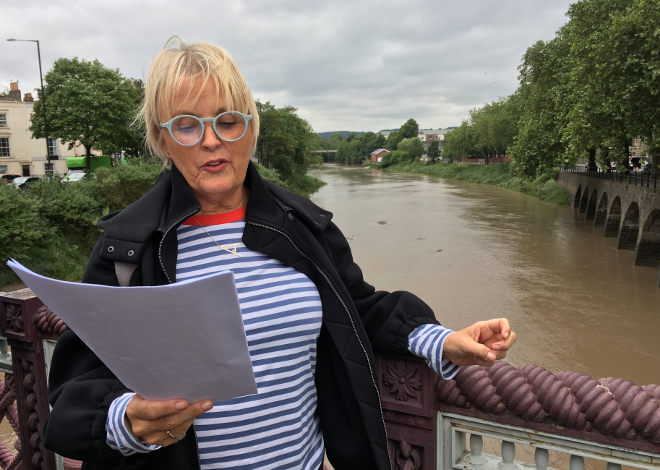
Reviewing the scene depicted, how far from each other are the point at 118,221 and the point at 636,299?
46.7 feet

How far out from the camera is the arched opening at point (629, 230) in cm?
1839

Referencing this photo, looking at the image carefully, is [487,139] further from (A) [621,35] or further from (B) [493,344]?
(B) [493,344]

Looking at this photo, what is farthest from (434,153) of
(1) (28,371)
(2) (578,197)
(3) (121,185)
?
(1) (28,371)

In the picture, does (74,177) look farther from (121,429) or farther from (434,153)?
(434,153)

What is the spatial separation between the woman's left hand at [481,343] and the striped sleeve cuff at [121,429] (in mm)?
821

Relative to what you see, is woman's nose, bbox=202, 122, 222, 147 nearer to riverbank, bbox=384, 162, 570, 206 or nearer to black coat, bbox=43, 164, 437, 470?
black coat, bbox=43, 164, 437, 470

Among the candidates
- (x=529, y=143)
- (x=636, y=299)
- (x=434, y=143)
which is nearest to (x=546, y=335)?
(x=636, y=299)

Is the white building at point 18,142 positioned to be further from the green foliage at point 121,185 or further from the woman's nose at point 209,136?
the woman's nose at point 209,136

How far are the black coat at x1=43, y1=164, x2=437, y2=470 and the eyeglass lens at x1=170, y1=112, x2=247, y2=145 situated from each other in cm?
13

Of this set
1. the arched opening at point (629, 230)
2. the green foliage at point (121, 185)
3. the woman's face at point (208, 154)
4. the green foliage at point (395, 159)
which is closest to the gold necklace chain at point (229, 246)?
the woman's face at point (208, 154)

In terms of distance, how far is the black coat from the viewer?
1291 millimetres

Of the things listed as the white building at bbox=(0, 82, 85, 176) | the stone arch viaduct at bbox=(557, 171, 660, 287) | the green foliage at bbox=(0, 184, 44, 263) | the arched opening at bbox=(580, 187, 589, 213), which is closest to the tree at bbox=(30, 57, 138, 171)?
the green foliage at bbox=(0, 184, 44, 263)

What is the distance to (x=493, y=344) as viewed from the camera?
149 cm

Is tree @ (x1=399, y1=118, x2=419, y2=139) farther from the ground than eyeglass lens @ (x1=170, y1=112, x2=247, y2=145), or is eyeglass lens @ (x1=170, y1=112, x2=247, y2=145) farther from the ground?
tree @ (x1=399, y1=118, x2=419, y2=139)
